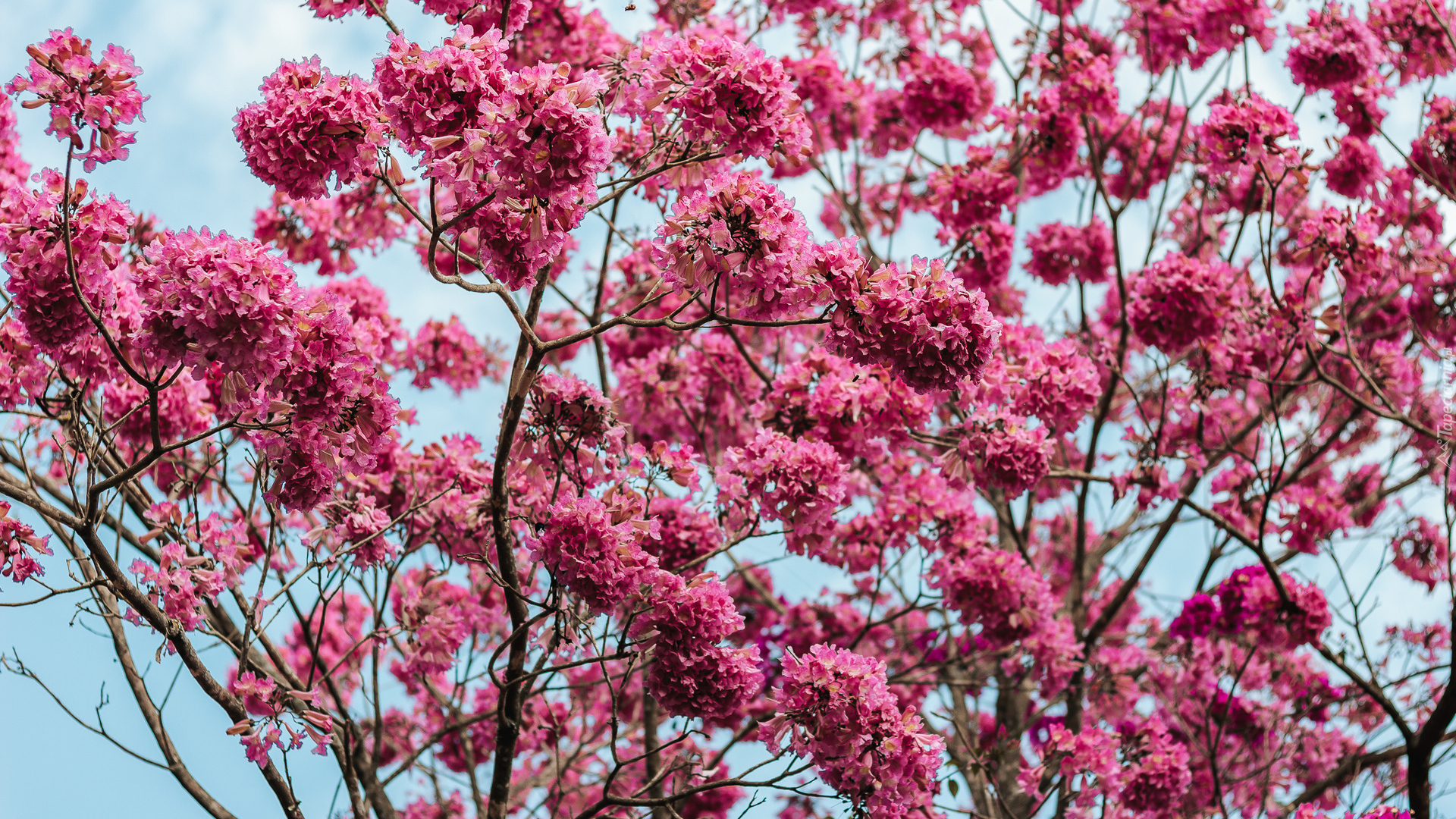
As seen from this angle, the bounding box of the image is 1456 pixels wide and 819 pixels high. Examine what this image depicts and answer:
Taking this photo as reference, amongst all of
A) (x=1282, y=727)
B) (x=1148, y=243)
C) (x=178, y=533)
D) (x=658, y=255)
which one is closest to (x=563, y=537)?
(x=658, y=255)

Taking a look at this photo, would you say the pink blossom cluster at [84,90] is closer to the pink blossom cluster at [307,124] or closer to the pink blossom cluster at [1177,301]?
the pink blossom cluster at [307,124]

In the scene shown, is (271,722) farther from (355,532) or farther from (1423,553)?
(1423,553)

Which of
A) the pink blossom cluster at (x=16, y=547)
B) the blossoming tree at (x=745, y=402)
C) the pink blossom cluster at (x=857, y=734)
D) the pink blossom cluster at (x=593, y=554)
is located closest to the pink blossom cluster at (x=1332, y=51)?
the blossoming tree at (x=745, y=402)

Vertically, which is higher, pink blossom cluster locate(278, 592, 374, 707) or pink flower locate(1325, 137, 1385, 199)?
pink flower locate(1325, 137, 1385, 199)

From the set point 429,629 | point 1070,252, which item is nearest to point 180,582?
point 429,629

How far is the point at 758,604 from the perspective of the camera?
7668 millimetres

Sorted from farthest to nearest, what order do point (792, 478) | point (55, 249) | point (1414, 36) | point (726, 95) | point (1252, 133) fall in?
point (1414, 36)
point (1252, 133)
point (792, 478)
point (726, 95)
point (55, 249)

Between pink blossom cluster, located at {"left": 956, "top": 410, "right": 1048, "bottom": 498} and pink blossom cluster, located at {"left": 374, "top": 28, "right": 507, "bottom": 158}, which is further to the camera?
pink blossom cluster, located at {"left": 956, "top": 410, "right": 1048, "bottom": 498}

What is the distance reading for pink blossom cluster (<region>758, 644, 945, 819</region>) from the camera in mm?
3730

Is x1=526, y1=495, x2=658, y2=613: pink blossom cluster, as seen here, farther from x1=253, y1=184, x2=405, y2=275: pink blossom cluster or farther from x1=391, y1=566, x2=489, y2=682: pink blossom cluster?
x1=253, y1=184, x2=405, y2=275: pink blossom cluster

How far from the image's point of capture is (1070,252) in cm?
772

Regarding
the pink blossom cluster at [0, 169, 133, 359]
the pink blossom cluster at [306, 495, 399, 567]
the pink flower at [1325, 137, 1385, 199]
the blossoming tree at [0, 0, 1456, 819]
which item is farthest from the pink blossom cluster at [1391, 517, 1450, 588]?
the pink blossom cluster at [0, 169, 133, 359]

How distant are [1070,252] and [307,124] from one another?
566 centimetres

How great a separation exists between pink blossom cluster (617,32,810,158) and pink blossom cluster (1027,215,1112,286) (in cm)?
436
